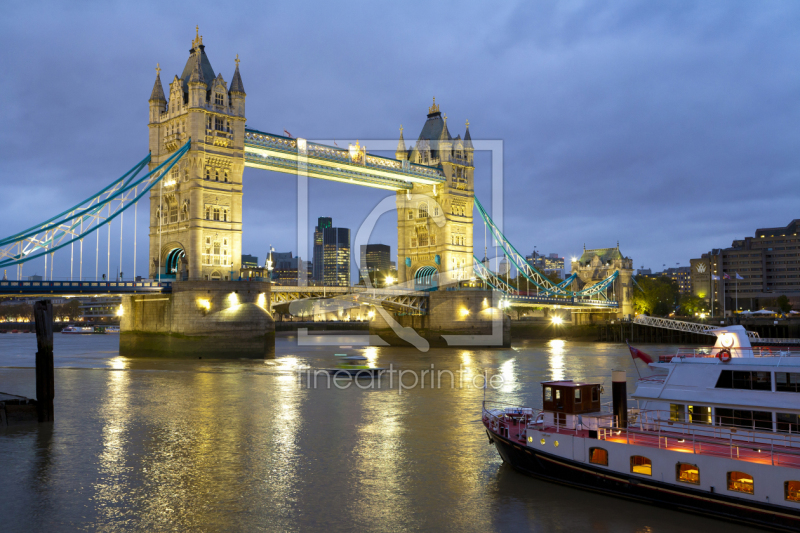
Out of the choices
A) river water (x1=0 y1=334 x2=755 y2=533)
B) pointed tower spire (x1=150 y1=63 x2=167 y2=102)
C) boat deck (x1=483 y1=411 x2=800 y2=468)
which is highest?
pointed tower spire (x1=150 y1=63 x2=167 y2=102)

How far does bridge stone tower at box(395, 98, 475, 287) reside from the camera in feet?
227

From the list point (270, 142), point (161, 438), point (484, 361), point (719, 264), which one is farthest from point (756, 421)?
point (719, 264)

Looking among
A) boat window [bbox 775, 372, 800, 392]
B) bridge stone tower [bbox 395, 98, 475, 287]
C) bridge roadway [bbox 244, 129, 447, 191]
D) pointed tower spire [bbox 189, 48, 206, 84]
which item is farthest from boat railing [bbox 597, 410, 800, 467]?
bridge stone tower [bbox 395, 98, 475, 287]

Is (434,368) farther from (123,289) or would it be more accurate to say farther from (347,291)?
(123,289)

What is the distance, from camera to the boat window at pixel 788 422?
592 inches

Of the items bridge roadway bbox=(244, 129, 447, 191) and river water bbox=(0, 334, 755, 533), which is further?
bridge roadway bbox=(244, 129, 447, 191)

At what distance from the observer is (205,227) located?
4756 centimetres

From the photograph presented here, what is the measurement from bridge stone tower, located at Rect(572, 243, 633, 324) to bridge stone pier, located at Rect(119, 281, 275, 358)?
6560 cm

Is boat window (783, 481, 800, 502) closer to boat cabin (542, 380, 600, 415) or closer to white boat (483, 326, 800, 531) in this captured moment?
white boat (483, 326, 800, 531)

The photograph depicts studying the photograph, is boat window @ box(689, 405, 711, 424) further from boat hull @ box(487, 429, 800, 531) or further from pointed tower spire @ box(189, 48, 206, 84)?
pointed tower spire @ box(189, 48, 206, 84)

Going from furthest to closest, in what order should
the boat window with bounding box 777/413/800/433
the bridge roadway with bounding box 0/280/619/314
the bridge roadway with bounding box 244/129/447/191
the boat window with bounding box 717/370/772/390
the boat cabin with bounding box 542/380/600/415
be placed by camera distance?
the bridge roadway with bounding box 244/129/447/191
the bridge roadway with bounding box 0/280/619/314
the boat cabin with bounding box 542/380/600/415
the boat window with bounding box 717/370/772/390
the boat window with bounding box 777/413/800/433

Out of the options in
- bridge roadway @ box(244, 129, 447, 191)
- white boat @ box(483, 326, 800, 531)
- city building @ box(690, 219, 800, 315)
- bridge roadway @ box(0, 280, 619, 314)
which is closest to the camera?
white boat @ box(483, 326, 800, 531)

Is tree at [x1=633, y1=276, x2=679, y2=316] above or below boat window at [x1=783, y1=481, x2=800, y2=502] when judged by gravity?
above

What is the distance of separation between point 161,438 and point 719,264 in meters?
140
